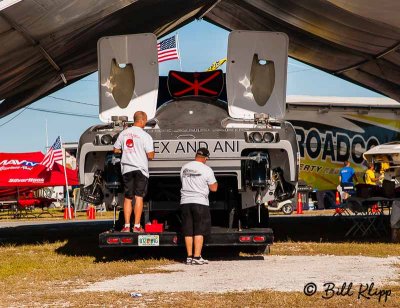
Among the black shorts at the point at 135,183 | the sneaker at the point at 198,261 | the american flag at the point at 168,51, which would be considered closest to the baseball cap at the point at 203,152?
the black shorts at the point at 135,183

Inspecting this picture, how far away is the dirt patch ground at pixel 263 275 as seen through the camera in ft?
25.5

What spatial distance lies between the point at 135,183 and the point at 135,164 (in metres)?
0.30

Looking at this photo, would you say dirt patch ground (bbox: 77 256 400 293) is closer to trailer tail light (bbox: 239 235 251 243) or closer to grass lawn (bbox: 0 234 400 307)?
trailer tail light (bbox: 239 235 251 243)

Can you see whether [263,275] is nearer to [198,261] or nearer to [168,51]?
[198,261]

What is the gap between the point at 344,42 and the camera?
47.8 ft

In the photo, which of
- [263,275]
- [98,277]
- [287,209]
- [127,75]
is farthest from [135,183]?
[287,209]

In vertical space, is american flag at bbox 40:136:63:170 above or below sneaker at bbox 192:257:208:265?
above

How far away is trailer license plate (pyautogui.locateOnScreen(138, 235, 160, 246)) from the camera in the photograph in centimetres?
1027

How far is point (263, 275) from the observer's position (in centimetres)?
870

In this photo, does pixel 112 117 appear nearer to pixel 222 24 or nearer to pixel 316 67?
pixel 222 24

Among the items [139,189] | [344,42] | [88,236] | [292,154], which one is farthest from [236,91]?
[88,236]

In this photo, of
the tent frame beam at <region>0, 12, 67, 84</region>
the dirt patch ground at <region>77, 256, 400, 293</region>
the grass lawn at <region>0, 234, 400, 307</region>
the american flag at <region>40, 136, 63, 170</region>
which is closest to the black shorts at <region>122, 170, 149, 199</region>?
the grass lawn at <region>0, 234, 400, 307</region>

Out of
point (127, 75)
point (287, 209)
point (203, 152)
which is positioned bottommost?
point (287, 209)

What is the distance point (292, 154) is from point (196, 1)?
448 cm
